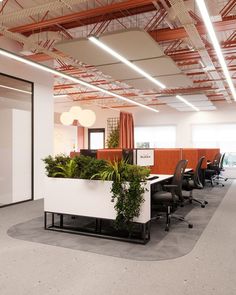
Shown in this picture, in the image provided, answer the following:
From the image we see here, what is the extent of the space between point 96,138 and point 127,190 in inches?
439

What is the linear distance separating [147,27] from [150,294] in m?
4.59

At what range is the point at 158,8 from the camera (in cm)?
472

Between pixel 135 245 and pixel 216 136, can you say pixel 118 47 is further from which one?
pixel 216 136

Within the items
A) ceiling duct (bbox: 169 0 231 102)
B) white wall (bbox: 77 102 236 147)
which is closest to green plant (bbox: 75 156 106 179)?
ceiling duct (bbox: 169 0 231 102)

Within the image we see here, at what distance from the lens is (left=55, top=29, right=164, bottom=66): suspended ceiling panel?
412 cm

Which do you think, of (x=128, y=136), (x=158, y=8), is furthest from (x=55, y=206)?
(x=128, y=136)

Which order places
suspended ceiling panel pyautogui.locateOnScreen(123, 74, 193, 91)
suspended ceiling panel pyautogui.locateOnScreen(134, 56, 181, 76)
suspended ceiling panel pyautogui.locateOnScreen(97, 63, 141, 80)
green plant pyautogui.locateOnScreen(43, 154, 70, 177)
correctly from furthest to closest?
suspended ceiling panel pyautogui.locateOnScreen(123, 74, 193, 91) → suspended ceiling panel pyautogui.locateOnScreen(97, 63, 141, 80) → suspended ceiling panel pyautogui.locateOnScreen(134, 56, 181, 76) → green plant pyautogui.locateOnScreen(43, 154, 70, 177)

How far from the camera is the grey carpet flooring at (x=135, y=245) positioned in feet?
10.6

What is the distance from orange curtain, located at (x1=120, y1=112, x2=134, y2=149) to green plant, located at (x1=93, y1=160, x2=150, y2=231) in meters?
8.80

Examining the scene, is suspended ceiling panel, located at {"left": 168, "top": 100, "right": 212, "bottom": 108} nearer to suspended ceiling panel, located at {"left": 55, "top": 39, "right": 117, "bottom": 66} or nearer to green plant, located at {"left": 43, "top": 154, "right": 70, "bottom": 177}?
suspended ceiling panel, located at {"left": 55, "top": 39, "right": 117, "bottom": 66}

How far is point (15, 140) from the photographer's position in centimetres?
609

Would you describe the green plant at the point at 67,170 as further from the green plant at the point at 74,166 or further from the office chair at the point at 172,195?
the office chair at the point at 172,195

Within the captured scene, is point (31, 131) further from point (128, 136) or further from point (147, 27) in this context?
point (128, 136)

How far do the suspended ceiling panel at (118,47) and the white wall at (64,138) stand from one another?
20.5ft
